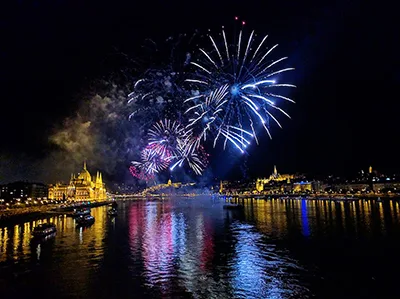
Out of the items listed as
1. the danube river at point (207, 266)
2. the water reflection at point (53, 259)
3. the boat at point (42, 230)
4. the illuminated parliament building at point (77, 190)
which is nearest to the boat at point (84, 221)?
the boat at point (42, 230)

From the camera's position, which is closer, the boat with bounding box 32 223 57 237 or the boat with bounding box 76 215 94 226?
the boat with bounding box 32 223 57 237

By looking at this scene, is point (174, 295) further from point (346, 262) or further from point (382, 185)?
point (382, 185)

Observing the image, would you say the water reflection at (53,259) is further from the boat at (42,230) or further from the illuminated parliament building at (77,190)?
the illuminated parliament building at (77,190)

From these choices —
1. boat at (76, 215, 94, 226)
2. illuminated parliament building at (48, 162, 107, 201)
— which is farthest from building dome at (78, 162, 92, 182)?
boat at (76, 215, 94, 226)

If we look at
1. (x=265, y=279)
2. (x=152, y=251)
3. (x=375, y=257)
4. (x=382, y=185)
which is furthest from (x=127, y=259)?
(x=382, y=185)

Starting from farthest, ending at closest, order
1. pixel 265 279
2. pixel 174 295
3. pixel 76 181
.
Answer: pixel 76 181 → pixel 265 279 → pixel 174 295

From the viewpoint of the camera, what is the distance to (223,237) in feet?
106

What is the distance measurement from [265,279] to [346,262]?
6819 millimetres

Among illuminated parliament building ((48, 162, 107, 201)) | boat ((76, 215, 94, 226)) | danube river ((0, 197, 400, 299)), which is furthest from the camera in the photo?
illuminated parliament building ((48, 162, 107, 201))

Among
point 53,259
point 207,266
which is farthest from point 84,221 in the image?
point 207,266

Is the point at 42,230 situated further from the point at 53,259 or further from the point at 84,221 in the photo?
the point at 84,221

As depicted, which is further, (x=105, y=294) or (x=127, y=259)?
(x=127, y=259)

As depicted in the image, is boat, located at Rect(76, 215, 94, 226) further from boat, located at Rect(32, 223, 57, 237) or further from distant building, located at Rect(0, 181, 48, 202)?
distant building, located at Rect(0, 181, 48, 202)

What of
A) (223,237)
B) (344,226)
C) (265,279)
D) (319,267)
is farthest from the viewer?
(344,226)
